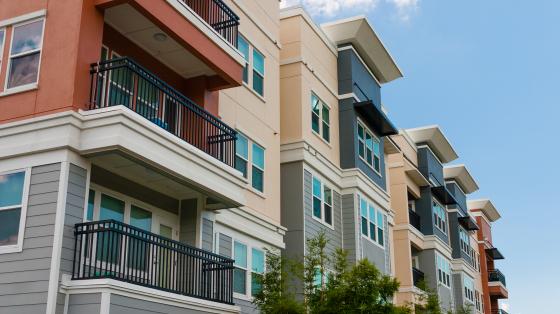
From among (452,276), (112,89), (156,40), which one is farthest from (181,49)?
(452,276)

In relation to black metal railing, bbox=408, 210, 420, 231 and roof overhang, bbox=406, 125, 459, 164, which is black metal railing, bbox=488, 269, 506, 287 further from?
black metal railing, bbox=408, 210, 420, 231

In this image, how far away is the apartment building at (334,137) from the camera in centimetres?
2638

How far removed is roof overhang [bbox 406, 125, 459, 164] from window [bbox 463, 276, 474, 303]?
8.71 m

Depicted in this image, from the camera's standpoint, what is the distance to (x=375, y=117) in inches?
1264

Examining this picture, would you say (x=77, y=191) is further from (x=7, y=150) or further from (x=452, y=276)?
(x=452, y=276)

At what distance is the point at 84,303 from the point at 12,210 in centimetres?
251

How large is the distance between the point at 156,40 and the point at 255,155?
20.9ft

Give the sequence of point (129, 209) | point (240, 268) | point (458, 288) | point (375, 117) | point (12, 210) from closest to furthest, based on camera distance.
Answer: point (12, 210) → point (129, 209) → point (240, 268) → point (375, 117) → point (458, 288)

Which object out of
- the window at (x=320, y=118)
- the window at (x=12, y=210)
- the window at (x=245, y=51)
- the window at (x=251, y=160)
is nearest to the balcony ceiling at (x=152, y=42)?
the window at (x=251, y=160)

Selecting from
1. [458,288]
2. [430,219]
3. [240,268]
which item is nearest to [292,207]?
[240,268]

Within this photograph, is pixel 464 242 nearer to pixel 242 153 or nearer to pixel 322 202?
pixel 322 202

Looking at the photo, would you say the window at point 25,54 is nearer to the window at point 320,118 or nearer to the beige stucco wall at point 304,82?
the beige stucco wall at point 304,82

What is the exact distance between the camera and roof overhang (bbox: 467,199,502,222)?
63500 millimetres

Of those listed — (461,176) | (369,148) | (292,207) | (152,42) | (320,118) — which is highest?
(461,176)
